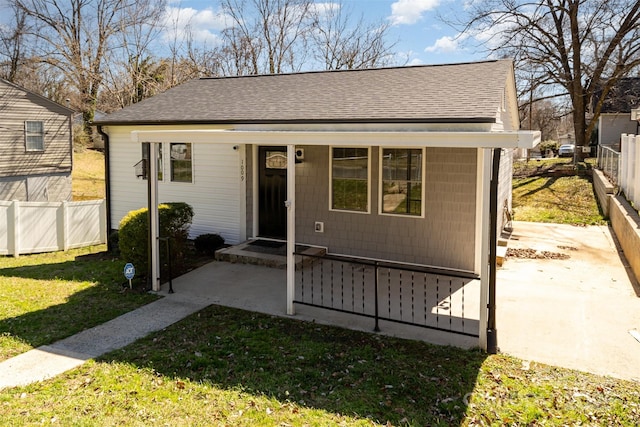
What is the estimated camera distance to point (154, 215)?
Answer: 7.61 m

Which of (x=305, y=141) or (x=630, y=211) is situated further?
(x=630, y=211)

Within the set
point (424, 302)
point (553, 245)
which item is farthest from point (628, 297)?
point (553, 245)

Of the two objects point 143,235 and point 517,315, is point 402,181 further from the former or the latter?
point 143,235

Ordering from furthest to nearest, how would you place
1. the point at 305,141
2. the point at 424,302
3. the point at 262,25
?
1. the point at 262,25
2. the point at 424,302
3. the point at 305,141

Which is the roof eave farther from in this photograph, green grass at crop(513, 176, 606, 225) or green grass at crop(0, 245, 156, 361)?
green grass at crop(513, 176, 606, 225)

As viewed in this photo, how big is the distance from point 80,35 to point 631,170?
2842cm

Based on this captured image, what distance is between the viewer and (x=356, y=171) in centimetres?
929

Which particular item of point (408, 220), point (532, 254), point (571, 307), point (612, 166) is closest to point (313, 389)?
point (571, 307)

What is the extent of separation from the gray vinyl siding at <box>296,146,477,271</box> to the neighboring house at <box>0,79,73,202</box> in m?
16.7

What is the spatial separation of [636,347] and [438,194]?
3.89m

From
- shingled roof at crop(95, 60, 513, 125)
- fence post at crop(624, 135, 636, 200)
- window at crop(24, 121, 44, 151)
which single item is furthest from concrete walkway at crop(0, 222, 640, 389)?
window at crop(24, 121, 44, 151)

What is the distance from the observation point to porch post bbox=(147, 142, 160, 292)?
7500 millimetres

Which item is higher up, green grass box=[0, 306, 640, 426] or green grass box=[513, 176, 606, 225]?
green grass box=[513, 176, 606, 225]

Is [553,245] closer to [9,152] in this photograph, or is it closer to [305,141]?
[305,141]
